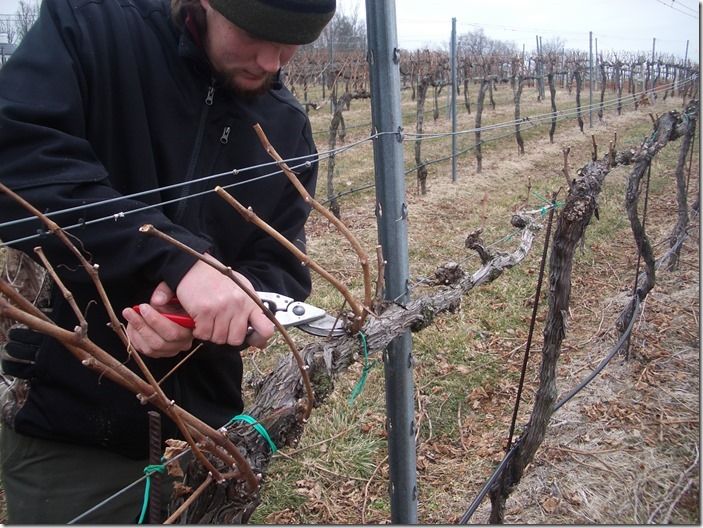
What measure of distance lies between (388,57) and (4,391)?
1.36 m

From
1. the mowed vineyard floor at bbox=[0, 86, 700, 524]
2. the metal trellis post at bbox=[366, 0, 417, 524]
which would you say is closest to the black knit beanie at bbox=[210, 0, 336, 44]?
the metal trellis post at bbox=[366, 0, 417, 524]

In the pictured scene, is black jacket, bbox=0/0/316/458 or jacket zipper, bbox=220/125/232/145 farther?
jacket zipper, bbox=220/125/232/145

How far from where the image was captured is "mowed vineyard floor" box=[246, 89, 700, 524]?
3.11 metres

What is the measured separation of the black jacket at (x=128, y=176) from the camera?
1.06 metres

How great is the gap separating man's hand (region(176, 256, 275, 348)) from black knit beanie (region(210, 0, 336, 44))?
1.73 ft

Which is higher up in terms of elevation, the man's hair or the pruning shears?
the man's hair

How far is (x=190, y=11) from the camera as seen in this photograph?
4.26 ft

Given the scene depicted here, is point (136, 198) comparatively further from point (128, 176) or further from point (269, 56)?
point (269, 56)

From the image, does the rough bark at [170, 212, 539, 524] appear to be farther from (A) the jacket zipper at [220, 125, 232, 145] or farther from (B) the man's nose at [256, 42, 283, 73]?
(B) the man's nose at [256, 42, 283, 73]

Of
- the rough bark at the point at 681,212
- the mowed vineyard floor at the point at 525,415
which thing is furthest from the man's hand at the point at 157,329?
the rough bark at the point at 681,212

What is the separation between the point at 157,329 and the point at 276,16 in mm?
690

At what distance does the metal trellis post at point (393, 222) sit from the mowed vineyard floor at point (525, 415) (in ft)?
1.97

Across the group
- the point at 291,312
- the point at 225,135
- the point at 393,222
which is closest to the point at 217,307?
the point at 291,312

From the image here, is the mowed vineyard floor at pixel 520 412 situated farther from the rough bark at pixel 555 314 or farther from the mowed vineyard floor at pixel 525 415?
the rough bark at pixel 555 314
